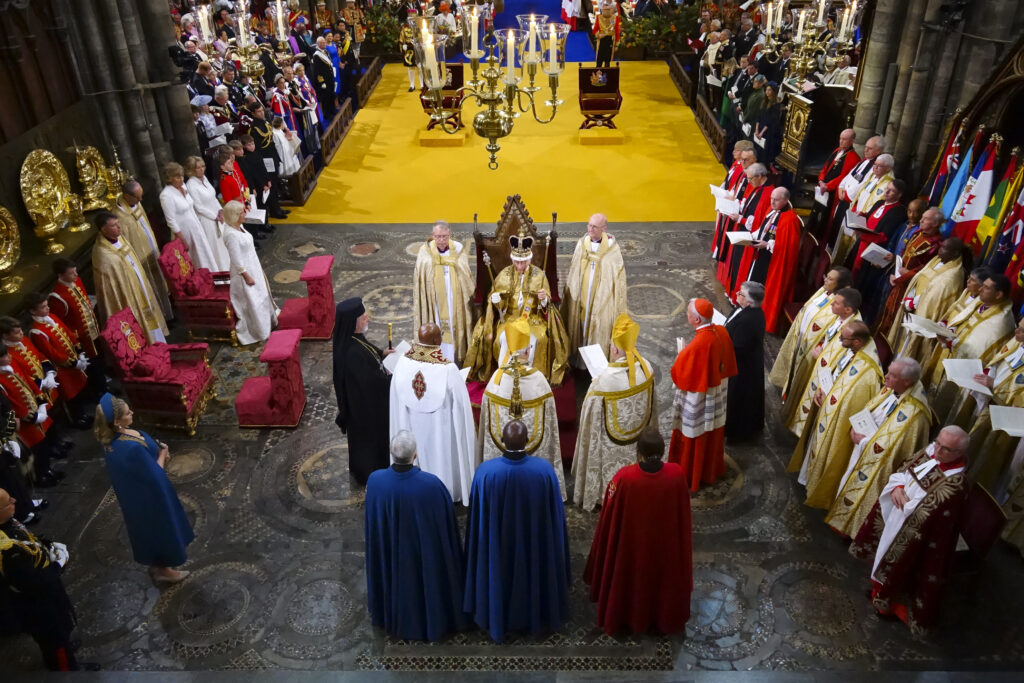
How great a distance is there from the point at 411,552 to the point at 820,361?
400 centimetres

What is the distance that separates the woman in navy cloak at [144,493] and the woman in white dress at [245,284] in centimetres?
365

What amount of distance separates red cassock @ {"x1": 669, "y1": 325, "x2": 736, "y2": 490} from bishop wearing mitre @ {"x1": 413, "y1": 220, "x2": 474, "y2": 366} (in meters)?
2.45

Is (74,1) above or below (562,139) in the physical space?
above

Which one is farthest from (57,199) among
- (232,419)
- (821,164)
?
(821,164)

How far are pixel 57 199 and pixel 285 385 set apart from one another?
13.7 feet

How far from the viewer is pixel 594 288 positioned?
27.7ft

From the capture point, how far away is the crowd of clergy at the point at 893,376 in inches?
224

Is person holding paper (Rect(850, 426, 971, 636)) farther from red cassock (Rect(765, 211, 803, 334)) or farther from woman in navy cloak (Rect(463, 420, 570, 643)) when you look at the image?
red cassock (Rect(765, 211, 803, 334))

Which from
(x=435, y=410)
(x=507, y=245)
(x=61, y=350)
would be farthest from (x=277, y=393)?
(x=507, y=245)

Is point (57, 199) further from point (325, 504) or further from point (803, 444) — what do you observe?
point (803, 444)

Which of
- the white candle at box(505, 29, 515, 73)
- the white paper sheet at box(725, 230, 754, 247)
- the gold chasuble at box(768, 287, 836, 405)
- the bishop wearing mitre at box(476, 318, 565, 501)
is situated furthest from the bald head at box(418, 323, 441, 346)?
the white paper sheet at box(725, 230, 754, 247)

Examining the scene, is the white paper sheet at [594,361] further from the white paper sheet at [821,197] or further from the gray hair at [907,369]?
the white paper sheet at [821,197]

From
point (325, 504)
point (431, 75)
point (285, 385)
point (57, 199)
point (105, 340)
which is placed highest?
point (431, 75)

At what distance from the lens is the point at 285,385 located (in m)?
8.10
